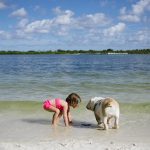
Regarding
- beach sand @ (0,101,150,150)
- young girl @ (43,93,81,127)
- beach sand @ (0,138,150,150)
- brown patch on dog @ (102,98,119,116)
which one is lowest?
beach sand @ (0,101,150,150)

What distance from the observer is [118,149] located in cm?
355

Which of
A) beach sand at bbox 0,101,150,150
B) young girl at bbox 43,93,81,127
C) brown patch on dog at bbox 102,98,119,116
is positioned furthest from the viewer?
young girl at bbox 43,93,81,127

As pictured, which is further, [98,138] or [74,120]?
[74,120]

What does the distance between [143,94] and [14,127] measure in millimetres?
6985

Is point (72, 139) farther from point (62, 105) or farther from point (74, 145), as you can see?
point (62, 105)

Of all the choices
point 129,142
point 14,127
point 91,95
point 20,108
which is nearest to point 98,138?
point 129,142

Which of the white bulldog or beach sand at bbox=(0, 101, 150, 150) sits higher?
the white bulldog

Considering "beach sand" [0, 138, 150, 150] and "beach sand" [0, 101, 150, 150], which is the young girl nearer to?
"beach sand" [0, 101, 150, 150]

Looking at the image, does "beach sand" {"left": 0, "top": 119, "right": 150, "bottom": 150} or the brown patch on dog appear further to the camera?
the brown patch on dog

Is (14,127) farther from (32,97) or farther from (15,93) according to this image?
(15,93)

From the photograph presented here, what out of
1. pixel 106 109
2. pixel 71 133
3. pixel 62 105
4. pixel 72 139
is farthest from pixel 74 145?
pixel 62 105

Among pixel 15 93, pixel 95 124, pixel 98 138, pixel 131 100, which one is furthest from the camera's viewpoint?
pixel 15 93

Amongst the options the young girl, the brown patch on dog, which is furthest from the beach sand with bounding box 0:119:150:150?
the brown patch on dog

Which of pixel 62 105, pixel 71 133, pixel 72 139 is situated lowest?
pixel 71 133
